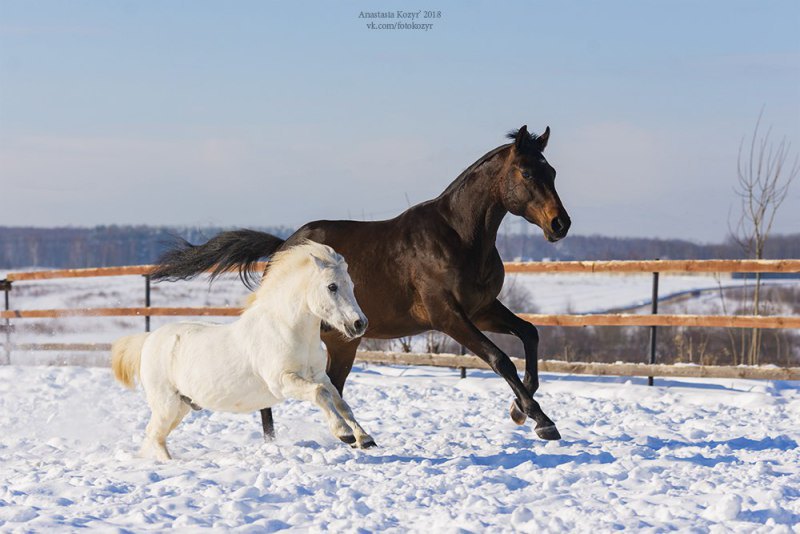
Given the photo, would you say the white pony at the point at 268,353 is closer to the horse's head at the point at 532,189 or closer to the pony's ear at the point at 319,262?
the pony's ear at the point at 319,262

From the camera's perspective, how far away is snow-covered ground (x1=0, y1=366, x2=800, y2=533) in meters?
3.51

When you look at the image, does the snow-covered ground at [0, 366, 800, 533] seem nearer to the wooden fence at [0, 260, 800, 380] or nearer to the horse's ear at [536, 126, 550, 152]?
the wooden fence at [0, 260, 800, 380]

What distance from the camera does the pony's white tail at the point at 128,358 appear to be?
5.18 metres

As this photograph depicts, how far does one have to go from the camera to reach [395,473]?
4301 mm

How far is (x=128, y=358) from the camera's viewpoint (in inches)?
205

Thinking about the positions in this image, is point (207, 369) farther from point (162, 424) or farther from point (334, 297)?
point (334, 297)

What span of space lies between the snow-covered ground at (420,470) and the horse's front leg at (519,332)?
0.77 ft

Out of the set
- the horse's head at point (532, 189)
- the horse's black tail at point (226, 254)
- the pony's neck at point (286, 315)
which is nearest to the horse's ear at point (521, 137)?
the horse's head at point (532, 189)

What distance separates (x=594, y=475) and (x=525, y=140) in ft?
6.87

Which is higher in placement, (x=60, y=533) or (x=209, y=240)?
(x=209, y=240)

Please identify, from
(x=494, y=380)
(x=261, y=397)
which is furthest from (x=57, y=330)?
(x=261, y=397)

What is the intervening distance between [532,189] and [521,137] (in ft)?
1.08

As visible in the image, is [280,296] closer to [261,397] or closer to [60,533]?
[261,397]

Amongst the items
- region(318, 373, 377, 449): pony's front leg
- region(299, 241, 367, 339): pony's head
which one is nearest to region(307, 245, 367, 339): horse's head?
region(299, 241, 367, 339): pony's head
